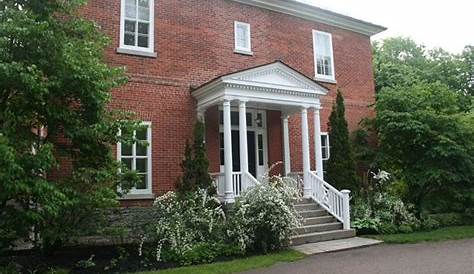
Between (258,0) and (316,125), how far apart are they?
16.4 ft

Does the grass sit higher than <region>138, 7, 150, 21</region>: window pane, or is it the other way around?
<region>138, 7, 150, 21</region>: window pane

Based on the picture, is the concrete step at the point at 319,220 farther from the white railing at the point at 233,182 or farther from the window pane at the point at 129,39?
the window pane at the point at 129,39

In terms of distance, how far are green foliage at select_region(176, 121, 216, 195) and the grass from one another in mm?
2258

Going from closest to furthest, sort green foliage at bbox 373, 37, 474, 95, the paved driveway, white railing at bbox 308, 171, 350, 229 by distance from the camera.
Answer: the paved driveway
white railing at bbox 308, 171, 350, 229
green foliage at bbox 373, 37, 474, 95

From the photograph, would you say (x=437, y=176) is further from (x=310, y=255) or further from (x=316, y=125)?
(x=310, y=255)

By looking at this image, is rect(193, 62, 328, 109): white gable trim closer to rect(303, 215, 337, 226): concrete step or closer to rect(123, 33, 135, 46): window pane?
rect(123, 33, 135, 46): window pane

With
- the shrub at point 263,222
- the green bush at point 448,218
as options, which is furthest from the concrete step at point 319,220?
the green bush at point 448,218

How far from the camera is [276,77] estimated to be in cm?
1264

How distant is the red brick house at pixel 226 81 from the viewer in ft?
39.3

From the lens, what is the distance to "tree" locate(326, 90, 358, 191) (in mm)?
13344

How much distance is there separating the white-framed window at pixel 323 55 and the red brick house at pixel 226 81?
39 millimetres

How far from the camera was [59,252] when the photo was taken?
927 centimetres

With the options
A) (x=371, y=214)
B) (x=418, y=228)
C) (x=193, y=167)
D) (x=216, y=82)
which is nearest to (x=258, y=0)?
(x=216, y=82)

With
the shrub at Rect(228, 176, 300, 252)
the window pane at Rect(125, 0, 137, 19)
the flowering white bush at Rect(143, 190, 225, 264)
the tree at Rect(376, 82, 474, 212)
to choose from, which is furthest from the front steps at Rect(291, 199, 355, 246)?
the window pane at Rect(125, 0, 137, 19)
